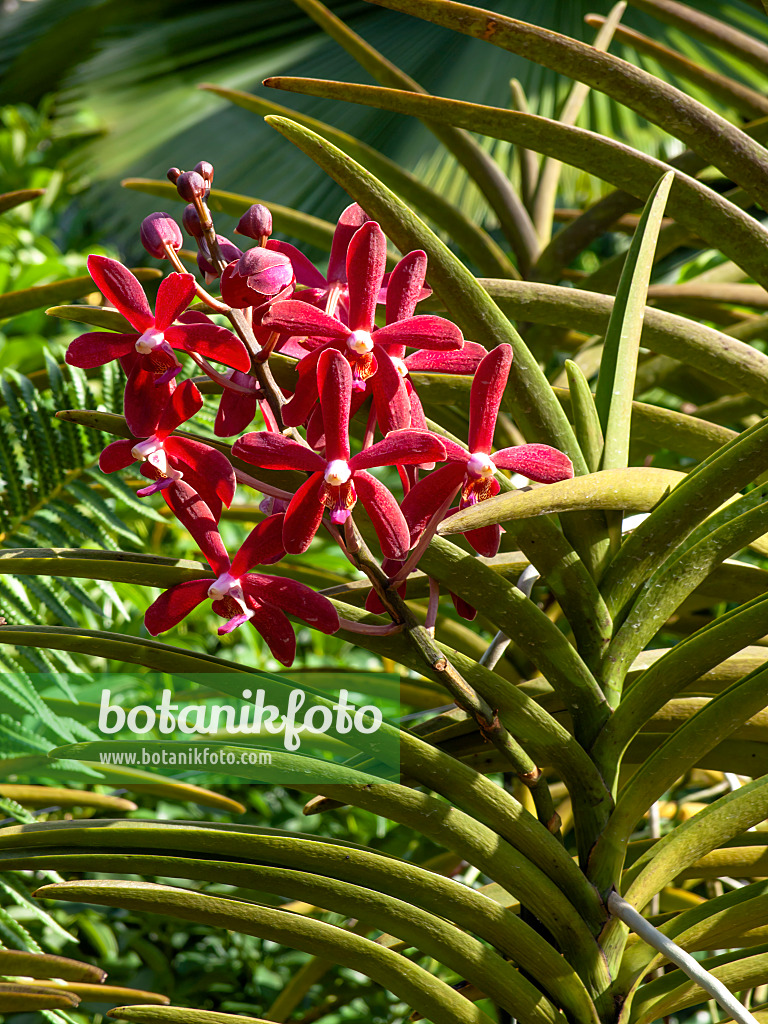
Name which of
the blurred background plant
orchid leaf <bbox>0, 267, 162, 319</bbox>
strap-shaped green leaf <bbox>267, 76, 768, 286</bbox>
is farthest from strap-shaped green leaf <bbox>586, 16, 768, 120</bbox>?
orchid leaf <bbox>0, 267, 162, 319</bbox>

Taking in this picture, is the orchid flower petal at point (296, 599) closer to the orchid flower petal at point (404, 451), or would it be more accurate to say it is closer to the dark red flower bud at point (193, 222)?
the orchid flower petal at point (404, 451)

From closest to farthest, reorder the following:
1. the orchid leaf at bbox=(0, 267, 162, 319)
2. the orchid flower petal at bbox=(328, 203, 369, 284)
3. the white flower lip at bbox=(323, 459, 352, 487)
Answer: the white flower lip at bbox=(323, 459, 352, 487) < the orchid flower petal at bbox=(328, 203, 369, 284) < the orchid leaf at bbox=(0, 267, 162, 319)

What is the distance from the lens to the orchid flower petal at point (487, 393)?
36 cm

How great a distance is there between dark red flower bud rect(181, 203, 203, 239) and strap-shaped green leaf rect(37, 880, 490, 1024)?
30 centimetres

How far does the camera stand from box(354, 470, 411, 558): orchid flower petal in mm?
343

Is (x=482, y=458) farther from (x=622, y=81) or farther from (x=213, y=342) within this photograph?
(x=622, y=81)

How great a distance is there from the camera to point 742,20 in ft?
9.41

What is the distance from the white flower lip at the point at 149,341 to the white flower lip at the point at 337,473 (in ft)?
0.32

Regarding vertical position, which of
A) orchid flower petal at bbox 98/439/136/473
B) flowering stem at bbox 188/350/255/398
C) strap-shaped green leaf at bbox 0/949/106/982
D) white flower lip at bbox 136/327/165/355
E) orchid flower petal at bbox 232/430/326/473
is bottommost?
strap-shaped green leaf at bbox 0/949/106/982

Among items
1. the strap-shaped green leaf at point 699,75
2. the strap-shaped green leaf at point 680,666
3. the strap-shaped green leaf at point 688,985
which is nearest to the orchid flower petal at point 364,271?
the strap-shaped green leaf at point 680,666

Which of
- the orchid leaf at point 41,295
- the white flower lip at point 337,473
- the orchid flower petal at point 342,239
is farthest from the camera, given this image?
the orchid leaf at point 41,295

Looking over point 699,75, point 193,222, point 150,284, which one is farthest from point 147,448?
point 150,284

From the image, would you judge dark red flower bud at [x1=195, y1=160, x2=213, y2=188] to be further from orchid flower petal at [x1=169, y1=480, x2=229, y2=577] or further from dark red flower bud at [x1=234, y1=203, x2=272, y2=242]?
orchid flower petal at [x1=169, y1=480, x2=229, y2=577]

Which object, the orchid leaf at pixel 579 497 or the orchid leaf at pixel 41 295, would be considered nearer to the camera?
the orchid leaf at pixel 579 497
